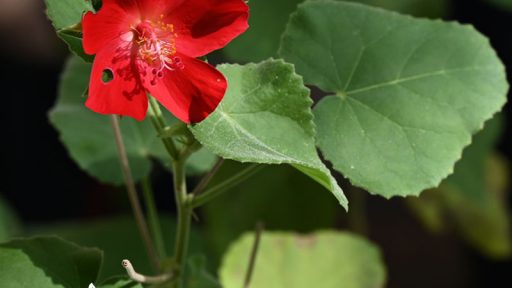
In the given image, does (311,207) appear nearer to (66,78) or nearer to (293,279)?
(293,279)

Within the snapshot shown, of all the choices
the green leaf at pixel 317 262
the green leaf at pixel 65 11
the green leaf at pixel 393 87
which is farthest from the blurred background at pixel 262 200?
the green leaf at pixel 65 11

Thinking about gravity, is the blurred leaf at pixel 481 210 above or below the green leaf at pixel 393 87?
below

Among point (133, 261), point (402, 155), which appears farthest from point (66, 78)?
point (402, 155)

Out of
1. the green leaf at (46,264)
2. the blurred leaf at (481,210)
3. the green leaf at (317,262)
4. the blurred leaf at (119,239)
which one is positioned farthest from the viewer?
the blurred leaf at (481,210)

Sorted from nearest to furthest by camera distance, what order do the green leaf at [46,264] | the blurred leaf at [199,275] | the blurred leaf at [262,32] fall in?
1. the green leaf at [46,264]
2. the blurred leaf at [199,275]
3. the blurred leaf at [262,32]

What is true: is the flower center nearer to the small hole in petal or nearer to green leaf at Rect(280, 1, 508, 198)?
the small hole in petal

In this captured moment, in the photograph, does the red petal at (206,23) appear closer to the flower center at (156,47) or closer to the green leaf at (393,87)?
the flower center at (156,47)

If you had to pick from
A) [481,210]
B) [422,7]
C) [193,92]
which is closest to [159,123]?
[193,92]

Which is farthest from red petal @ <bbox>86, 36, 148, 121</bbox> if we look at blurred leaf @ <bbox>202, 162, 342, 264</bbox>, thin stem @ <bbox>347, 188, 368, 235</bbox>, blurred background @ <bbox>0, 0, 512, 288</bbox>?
thin stem @ <bbox>347, 188, 368, 235</bbox>
